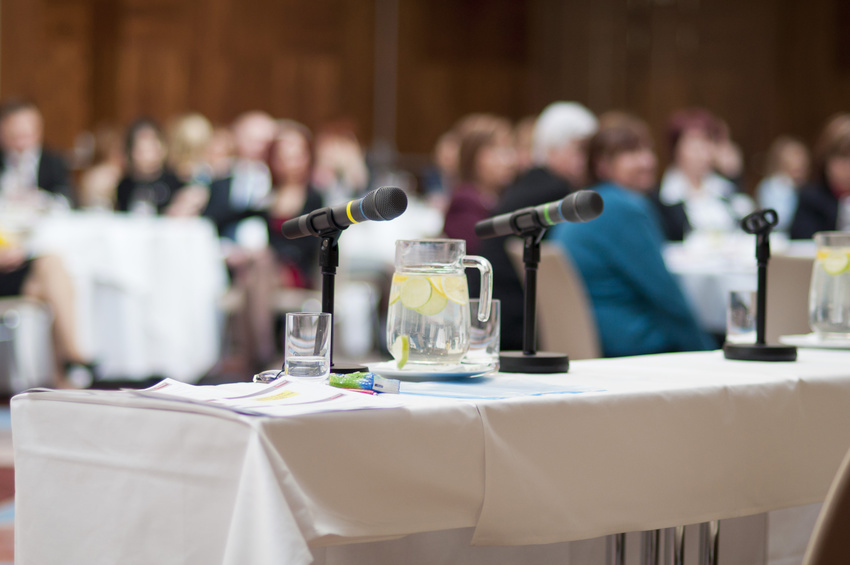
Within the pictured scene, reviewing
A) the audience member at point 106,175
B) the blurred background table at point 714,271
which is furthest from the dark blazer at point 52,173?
the blurred background table at point 714,271

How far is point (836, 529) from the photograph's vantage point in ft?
3.32

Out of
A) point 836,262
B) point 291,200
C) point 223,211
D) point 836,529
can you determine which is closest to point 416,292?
point 836,529

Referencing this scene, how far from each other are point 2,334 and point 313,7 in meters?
5.50

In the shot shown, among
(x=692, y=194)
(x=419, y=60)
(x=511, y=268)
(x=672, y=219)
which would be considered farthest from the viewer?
(x=419, y=60)

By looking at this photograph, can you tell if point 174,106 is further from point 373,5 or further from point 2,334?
point 2,334

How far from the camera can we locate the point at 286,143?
18.4ft

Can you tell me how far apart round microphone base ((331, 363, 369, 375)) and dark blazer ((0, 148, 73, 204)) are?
15.9 ft

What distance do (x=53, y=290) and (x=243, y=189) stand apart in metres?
1.54

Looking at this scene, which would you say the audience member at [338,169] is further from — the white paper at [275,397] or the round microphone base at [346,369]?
the white paper at [275,397]

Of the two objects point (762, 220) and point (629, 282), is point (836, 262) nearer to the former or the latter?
point (762, 220)

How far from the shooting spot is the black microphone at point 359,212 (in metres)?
1.21

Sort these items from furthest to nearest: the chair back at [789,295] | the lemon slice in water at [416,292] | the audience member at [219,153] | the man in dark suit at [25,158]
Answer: the audience member at [219,153], the man in dark suit at [25,158], the chair back at [789,295], the lemon slice in water at [416,292]

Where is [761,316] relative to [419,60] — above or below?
below

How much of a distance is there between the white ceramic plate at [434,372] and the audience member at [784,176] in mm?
7299
